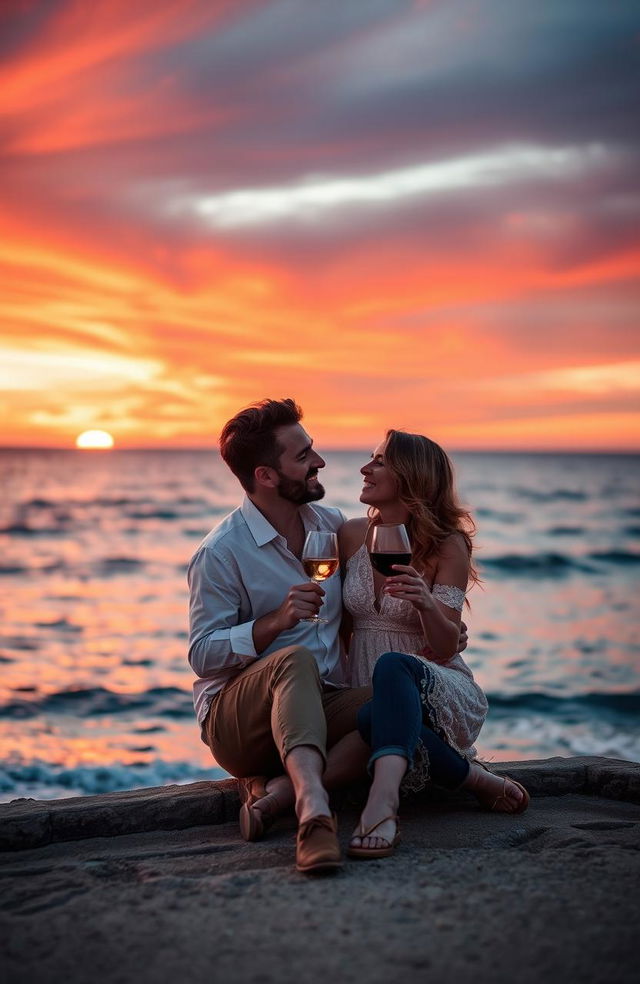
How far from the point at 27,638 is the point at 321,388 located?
15.7 m

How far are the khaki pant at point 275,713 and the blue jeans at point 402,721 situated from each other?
0.20m

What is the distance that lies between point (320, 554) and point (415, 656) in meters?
0.60

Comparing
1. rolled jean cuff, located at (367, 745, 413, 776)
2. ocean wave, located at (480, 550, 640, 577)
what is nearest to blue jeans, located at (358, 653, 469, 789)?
rolled jean cuff, located at (367, 745, 413, 776)

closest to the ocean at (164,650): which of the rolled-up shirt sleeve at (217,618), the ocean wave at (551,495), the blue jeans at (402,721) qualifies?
the blue jeans at (402,721)

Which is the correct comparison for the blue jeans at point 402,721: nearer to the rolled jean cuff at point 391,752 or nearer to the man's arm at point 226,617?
the rolled jean cuff at point 391,752

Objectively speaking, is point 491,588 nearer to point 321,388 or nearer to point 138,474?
point 321,388

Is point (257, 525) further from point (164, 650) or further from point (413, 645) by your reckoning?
point (164, 650)

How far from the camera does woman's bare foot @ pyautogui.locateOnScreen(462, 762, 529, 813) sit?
3.81m

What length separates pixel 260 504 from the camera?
4316mm

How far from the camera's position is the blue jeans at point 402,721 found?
3398mm

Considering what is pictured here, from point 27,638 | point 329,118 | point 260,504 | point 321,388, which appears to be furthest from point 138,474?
point 260,504

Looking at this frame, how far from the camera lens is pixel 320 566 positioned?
353cm

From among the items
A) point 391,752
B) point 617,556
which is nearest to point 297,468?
point 391,752

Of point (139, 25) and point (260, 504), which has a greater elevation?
point (139, 25)
